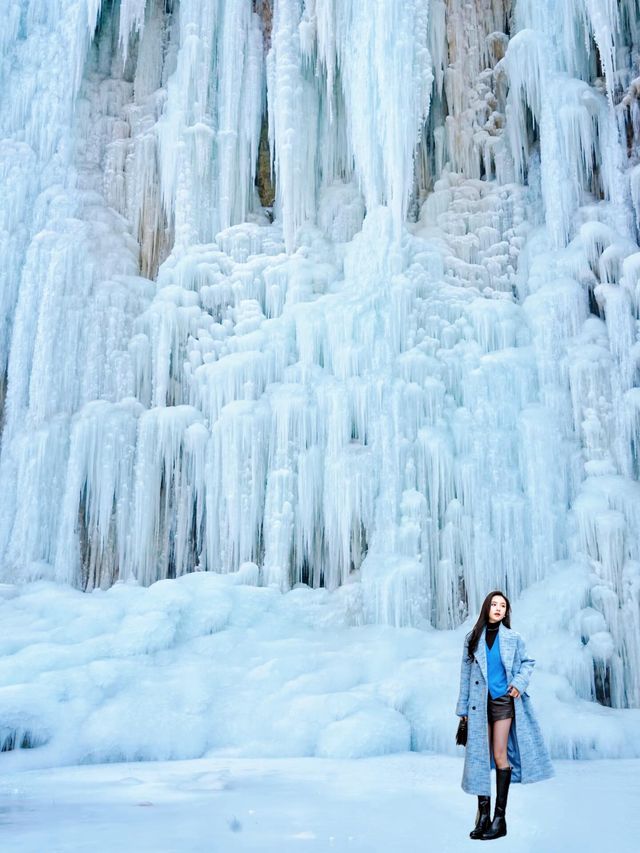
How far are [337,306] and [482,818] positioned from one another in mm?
6933

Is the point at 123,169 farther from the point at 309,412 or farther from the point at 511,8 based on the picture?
the point at 511,8

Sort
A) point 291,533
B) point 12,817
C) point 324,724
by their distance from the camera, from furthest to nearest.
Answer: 1. point 291,533
2. point 324,724
3. point 12,817

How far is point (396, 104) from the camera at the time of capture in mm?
9844

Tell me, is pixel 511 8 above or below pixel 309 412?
above

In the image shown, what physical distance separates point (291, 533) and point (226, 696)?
242 centimetres

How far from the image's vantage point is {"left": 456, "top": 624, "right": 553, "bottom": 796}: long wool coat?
A: 317 cm

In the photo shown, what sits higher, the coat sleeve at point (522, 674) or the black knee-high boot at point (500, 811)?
the coat sleeve at point (522, 674)

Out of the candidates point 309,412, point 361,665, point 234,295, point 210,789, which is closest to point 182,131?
point 234,295

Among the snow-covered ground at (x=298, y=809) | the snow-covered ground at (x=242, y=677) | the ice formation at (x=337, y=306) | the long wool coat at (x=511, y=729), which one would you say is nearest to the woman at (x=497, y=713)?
the long wool coat at (x=511, y=729)

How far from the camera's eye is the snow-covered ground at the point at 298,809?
3.01 meters

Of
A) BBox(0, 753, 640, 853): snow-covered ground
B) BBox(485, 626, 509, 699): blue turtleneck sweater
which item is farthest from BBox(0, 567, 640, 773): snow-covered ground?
BBox(485, 626, 509, 699): blue turtleneck sweater

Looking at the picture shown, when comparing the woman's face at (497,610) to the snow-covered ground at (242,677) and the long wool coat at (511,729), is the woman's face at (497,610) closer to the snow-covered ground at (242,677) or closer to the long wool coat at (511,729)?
the long wool coat at (511,729)

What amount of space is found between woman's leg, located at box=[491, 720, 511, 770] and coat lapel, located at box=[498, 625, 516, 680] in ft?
0.61

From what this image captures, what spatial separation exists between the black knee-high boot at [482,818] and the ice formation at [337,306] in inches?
167
